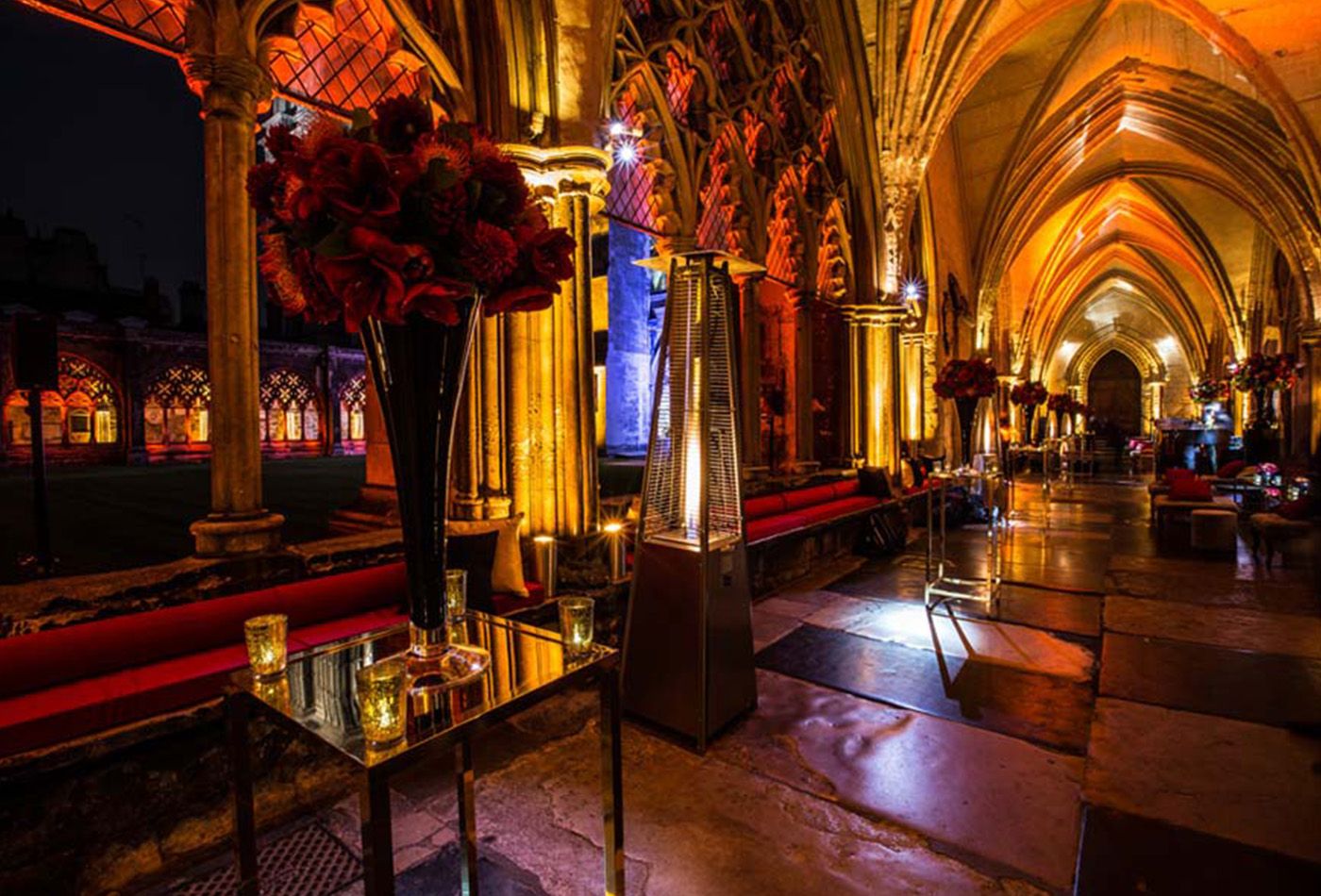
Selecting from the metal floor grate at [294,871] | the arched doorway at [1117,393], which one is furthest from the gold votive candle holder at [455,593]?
the arched doorway at [1117,393]

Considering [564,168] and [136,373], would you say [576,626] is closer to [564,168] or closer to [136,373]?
[564,168]

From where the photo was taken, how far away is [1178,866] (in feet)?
6.24

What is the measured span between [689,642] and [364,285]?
2084mm

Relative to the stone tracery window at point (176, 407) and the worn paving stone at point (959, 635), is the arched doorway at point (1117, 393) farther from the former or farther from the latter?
the stone tracery window at point (176, 407)

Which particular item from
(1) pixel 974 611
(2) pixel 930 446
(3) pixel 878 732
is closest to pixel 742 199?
(1) pixel 974 611

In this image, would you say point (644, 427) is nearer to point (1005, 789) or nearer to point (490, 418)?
point (490, 418)

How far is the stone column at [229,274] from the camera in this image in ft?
8.55

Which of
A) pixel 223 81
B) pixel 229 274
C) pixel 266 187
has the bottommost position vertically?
pixel 266 187

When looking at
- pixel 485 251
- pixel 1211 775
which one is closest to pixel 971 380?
pixel 1211 775

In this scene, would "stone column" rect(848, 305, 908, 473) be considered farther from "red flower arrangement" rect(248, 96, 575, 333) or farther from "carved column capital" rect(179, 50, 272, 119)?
"red flower arrangement" rect(248, 96, 575, 333)

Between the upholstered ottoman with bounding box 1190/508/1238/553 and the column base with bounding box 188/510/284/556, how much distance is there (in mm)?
8341

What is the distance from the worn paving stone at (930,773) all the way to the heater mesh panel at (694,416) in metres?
0.92

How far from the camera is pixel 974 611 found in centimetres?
465

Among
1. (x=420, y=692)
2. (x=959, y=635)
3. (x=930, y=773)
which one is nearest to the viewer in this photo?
(x=420, y=692)
